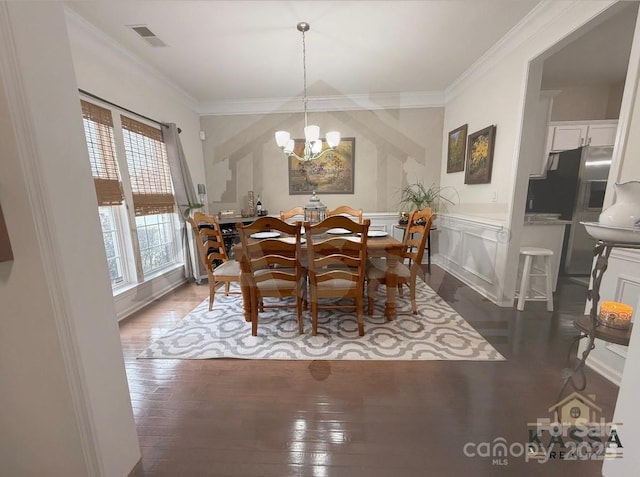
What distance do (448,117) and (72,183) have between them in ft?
14.7

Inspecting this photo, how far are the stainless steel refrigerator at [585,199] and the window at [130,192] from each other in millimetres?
A: 4934

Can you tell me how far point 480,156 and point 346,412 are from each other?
309 cm

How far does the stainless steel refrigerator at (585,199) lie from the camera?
3.03 meters

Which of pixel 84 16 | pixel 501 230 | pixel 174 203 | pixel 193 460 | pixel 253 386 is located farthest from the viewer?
pixel 174 203

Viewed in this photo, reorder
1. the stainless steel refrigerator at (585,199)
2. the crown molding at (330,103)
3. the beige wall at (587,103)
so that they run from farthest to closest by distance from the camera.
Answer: the crown molding at (330,103) → the beige wall at (587,103) → the stainless steel refrigerator at (585,199)

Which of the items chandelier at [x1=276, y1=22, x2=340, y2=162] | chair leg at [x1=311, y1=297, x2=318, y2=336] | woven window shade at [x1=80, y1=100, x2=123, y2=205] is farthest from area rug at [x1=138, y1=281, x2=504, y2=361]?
chandelier at [x1=276, y1=22, x2=340, y2=162]

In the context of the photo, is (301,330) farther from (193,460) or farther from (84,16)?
(84,16)

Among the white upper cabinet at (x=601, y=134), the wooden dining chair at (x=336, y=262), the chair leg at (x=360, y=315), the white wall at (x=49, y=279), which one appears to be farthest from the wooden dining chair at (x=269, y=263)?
the white upper cabinet at (x=601, y=134)

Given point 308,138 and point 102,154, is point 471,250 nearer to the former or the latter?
point 308,138

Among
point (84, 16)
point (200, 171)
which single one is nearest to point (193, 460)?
point (84, 16)

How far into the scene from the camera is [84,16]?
7.00ft

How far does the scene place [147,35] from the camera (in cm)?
238

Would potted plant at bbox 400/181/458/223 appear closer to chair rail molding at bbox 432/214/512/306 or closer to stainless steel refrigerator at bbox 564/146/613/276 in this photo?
chair rail molding at bbox 432/214/512/306

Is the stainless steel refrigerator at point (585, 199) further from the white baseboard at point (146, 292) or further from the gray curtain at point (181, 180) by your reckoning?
the white baseboard at point (146, 292)
